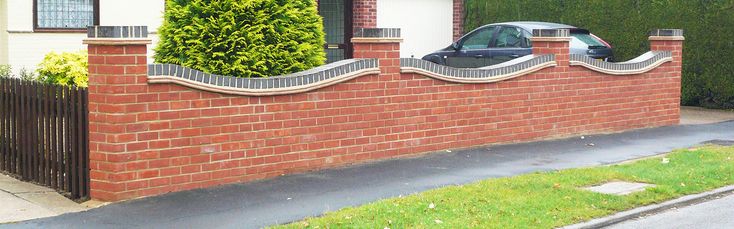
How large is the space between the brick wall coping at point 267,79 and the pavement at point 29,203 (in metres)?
1.38

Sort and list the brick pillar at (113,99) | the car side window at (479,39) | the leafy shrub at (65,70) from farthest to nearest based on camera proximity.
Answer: the car side window at (479,39), the leafy shrub at (65,70), the brick pillar at (113,99)

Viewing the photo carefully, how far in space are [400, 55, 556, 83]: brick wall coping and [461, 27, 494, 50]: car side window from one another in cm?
529

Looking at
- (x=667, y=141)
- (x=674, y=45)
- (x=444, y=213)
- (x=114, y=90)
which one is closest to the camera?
(x=444, y=213)

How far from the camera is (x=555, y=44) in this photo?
14.4m

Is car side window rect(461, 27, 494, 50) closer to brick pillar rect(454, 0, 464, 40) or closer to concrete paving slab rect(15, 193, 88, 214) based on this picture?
brick pillar rect(454, 0, 464, 40)

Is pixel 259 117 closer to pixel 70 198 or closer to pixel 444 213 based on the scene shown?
pixel 70 198

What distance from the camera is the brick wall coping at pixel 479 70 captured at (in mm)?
12359

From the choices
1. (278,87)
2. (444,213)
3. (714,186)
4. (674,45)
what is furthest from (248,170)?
(674,45)

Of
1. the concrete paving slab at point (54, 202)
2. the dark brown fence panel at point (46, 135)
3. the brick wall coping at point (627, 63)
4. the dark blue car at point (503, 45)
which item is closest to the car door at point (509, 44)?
the dark blue car at point (503, 45)

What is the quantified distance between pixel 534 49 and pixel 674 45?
3.14 meters

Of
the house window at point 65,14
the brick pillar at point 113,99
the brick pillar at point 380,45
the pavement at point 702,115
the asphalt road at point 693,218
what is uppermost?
the house window at point 65,14

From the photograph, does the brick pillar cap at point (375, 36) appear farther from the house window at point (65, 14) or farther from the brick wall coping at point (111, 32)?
the house window at point (65, 14)

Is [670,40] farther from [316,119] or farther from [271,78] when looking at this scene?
[271,78]

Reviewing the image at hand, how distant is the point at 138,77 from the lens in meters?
9.38
